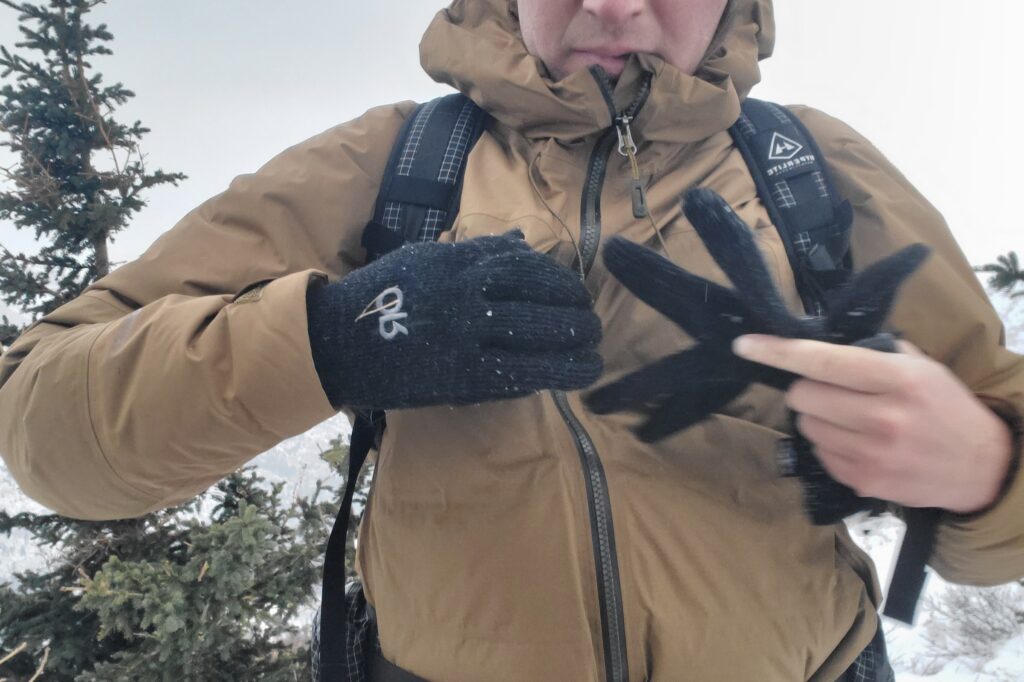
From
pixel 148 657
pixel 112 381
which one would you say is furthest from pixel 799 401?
pixel 148 657

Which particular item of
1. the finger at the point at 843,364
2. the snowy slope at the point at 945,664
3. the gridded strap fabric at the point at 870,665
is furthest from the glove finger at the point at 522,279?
the snowy slope at the point at 945,664

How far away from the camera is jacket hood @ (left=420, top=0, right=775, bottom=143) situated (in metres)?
1.15

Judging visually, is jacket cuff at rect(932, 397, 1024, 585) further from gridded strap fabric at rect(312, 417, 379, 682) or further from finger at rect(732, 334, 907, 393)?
gridded strap fabric at rect(312, 417, 379, 682)

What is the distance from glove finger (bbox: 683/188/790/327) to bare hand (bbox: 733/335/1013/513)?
0.06 meters

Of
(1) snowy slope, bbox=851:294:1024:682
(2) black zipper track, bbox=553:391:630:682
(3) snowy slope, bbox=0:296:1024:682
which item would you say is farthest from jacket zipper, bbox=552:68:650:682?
(1) snowy slope, bbox=851:294:1024:682

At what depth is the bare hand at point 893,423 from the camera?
728 millimetres

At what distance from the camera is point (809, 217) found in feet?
3.59

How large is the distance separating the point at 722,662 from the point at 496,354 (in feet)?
2.00

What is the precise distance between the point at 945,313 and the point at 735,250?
0.55 metres

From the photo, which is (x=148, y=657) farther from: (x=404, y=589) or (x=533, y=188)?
(x=533, y=188)

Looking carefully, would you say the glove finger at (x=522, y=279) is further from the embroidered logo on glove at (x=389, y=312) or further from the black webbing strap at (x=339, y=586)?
the black webbing strap at (x=339, y=586)

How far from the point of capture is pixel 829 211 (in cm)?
109

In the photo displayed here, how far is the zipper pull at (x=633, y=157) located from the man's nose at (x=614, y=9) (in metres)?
0.18

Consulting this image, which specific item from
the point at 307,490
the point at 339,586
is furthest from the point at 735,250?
the point at 307,490
